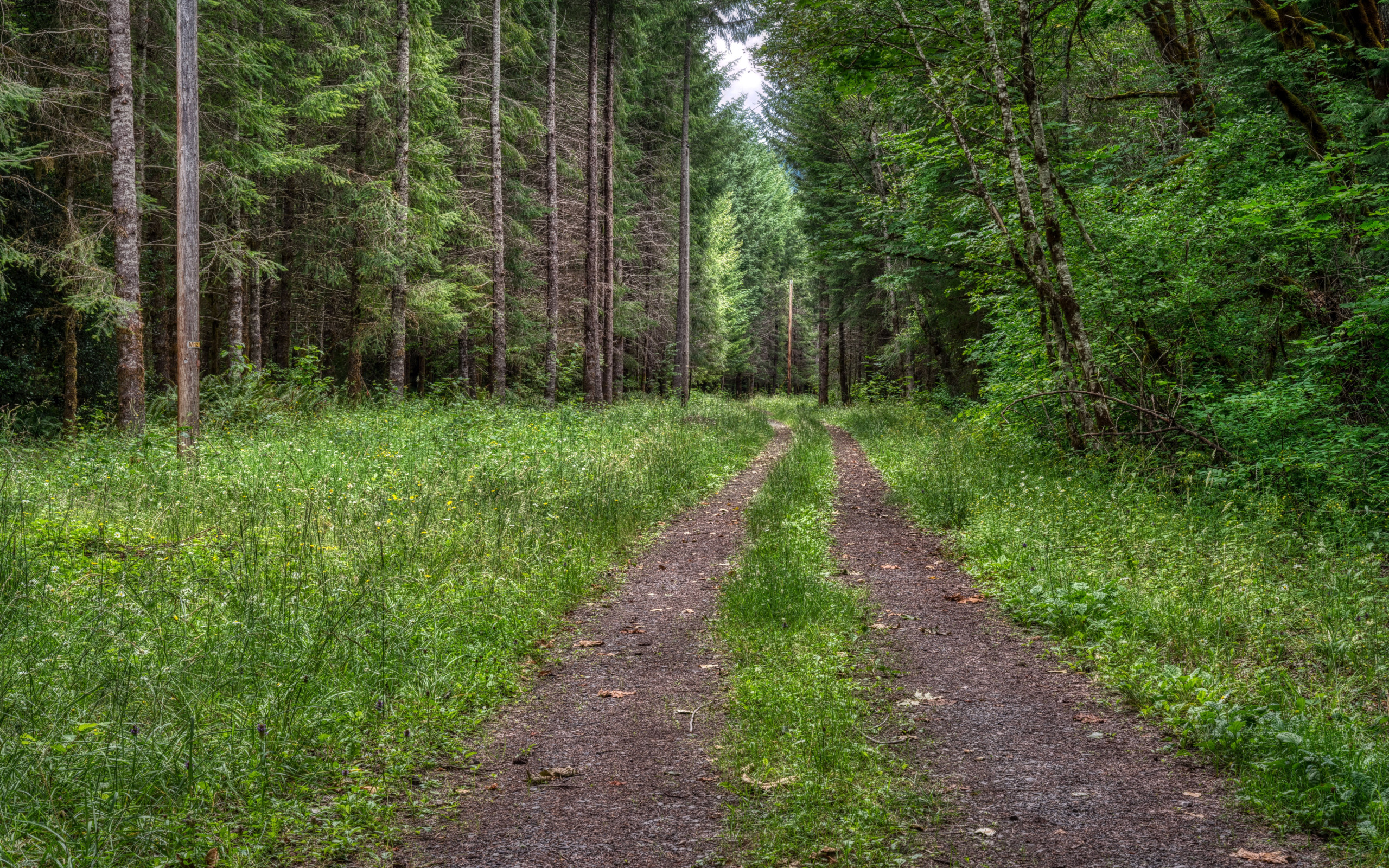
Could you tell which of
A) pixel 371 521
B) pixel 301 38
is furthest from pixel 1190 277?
pixel 301 38

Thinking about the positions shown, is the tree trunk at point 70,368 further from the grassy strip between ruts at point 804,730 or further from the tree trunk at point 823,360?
the tree trunk at point 823,360

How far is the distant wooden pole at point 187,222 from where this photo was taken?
969cm

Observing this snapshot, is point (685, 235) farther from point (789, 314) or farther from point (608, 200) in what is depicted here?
point (789, 314)

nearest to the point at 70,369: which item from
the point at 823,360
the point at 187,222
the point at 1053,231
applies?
the point at 187,222

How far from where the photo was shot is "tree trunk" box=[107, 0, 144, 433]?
10.4 m

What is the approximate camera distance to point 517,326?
24875mm

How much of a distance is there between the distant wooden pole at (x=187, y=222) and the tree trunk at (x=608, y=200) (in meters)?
14.6

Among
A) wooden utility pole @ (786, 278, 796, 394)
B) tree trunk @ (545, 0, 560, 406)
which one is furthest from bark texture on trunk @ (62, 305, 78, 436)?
wooden utility pole @ (786, 278, 796, 394)

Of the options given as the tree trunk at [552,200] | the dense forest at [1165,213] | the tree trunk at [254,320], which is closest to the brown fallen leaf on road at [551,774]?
the dense forest at [1165,213]

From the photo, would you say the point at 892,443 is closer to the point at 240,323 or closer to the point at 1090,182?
the point at 1090,182

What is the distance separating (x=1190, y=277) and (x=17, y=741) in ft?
35.8

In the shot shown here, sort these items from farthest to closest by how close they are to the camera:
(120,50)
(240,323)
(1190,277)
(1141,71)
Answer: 1. (240,323)
2. (1141,71)
3. (120,50)
4. (1190,277)

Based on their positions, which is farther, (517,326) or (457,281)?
(517,326)

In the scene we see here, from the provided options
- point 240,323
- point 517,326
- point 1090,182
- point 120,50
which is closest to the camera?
point 120,50
